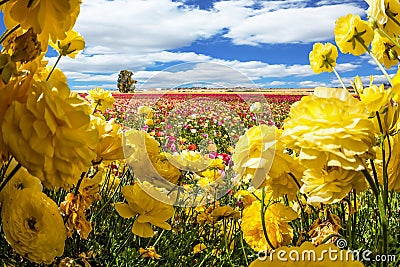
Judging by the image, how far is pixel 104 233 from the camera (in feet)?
3.80

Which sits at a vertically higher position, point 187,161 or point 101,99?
point 101,99

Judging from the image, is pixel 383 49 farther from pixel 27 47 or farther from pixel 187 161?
pixel 27 47

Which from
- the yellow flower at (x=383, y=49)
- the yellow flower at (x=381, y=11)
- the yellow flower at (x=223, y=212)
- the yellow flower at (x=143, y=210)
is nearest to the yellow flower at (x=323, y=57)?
the yellow flower at (x=383, y=49)

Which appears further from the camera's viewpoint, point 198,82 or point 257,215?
point 198,82

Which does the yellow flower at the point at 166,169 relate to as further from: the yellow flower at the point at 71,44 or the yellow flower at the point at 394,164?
the yellow flower at the point at 394,164

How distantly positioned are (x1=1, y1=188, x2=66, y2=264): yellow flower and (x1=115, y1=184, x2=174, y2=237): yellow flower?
28 cm

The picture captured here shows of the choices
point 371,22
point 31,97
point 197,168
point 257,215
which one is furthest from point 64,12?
point 197,168

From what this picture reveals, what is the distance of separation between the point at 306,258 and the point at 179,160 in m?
0.79

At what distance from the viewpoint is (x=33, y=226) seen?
60cm

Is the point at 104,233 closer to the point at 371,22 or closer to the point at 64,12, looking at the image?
the point at 371,22

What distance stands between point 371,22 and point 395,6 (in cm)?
7

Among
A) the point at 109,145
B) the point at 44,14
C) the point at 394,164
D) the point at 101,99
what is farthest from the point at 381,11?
the point at 101,99

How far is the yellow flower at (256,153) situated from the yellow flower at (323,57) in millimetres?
490

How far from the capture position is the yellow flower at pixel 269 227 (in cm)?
96
